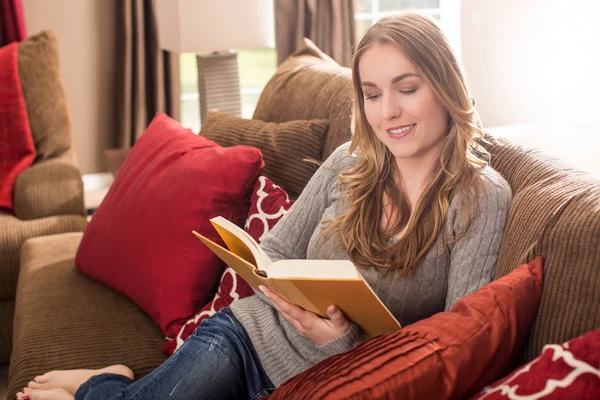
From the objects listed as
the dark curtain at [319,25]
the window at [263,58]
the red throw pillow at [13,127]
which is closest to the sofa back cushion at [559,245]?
the window at [263,58]

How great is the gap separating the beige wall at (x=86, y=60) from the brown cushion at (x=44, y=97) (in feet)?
2.43

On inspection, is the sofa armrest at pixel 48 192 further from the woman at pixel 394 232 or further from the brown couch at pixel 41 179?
the woman at pixel 394 232

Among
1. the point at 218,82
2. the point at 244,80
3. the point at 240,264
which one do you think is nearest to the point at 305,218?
the point at 240,264

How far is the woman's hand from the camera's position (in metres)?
1.34

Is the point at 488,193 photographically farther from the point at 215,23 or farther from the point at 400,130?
the point at 215,23

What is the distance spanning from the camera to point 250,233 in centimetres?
191

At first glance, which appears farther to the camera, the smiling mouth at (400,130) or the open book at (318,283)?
the smiling mouth at (400,130)

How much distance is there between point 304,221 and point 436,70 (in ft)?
1.59

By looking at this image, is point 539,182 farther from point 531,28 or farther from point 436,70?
point 531,28

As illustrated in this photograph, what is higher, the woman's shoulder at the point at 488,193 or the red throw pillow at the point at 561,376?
the woman's shoulder at the point at 488,193

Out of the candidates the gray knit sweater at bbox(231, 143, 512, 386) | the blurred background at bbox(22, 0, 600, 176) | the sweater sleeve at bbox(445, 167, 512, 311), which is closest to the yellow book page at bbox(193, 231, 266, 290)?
the gray knit sweater at bbox(231, 143, 512, 386)

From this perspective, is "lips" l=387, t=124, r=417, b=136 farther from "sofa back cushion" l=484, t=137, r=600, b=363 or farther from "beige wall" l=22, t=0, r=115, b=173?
"beige wall" l=22, t=0, r=115, b=173

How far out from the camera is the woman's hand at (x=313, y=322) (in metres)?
1.34

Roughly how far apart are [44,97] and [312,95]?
143 cm
